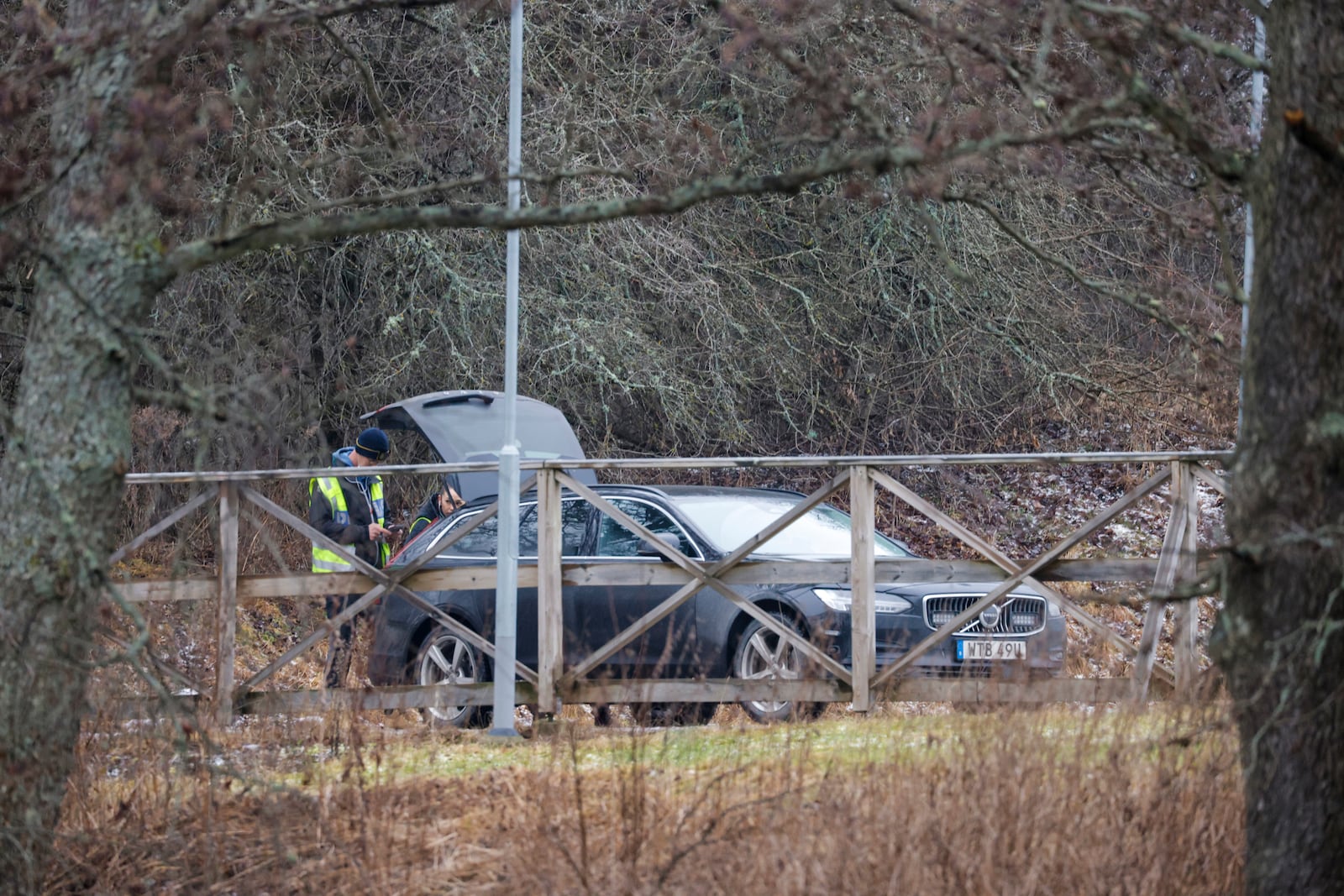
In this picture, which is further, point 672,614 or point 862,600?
point 672,614

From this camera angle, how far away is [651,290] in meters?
17.7

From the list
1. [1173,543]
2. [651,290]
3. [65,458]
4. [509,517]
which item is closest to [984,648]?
[1173,543]

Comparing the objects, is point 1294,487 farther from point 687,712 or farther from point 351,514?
point 351,514

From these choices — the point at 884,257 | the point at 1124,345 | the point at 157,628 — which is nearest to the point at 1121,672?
the point at 157,628

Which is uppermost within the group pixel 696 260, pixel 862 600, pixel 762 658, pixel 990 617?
pixel 696 260

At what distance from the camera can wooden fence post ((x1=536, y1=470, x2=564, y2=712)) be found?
31.4ft

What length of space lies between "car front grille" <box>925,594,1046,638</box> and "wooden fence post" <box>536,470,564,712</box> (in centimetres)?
223

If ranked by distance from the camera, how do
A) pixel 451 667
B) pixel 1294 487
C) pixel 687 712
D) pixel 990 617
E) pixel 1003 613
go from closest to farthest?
pixel 1294 487 < pixel 687 712 < pixel 990 617 < pixel 1003 613 < pixel 451 667

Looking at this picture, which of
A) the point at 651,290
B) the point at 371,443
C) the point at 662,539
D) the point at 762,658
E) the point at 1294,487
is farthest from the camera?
the point at 651,290

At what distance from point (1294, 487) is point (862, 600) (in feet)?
14.5

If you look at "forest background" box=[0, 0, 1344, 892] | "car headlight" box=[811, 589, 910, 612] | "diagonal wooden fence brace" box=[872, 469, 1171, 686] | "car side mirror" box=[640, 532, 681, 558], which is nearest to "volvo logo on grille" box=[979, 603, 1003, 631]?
"car headlight" box=[811, 589, 910, 612]

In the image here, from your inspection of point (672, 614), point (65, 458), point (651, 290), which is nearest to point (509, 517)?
point (672, 614)

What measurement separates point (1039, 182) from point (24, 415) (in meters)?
12.0

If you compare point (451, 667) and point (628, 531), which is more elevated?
point (628, 531)
